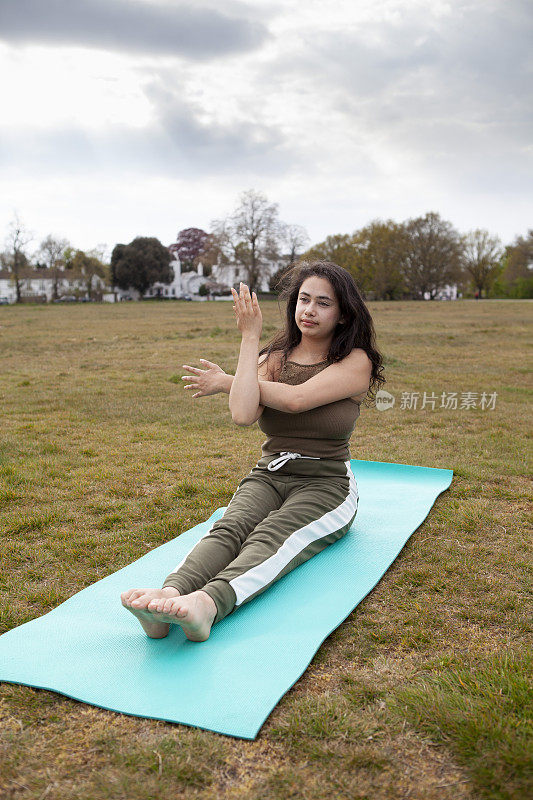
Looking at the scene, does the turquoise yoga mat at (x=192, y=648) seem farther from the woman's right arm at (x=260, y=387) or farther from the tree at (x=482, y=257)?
the tree at (x=482, y=257)

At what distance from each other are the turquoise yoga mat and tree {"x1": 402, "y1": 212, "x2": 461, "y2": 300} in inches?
2219

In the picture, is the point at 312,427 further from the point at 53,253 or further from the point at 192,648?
the point at 53,253

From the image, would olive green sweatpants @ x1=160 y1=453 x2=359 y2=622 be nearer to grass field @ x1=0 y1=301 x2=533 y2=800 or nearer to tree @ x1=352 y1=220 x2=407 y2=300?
grass field @ x1=0 y1=301 x2=533 y2=800

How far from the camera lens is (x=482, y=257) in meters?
65.6

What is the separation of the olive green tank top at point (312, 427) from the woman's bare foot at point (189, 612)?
1197mm

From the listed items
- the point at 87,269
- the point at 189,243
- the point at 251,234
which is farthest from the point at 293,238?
the point at 189,243

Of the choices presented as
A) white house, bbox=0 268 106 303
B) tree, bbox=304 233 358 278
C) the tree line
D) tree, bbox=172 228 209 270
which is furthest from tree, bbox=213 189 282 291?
tree, bbox=172 228 209 270

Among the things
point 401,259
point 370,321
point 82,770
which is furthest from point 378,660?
point 401,259

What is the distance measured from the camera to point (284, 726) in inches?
82.4

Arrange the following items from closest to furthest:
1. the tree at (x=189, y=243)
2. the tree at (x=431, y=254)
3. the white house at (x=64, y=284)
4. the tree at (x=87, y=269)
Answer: the tree at (x=431, y=254) < the white house at (x=64, y=284) < the tree at (x=87, y=269) < the tree at (x=189, y=243)

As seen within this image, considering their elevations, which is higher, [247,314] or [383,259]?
[383,259]

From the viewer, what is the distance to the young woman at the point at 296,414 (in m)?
3.05

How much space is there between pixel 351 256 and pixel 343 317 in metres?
57.6

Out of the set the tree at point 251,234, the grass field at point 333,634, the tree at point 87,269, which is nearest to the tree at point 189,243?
the tree at point 87,269
